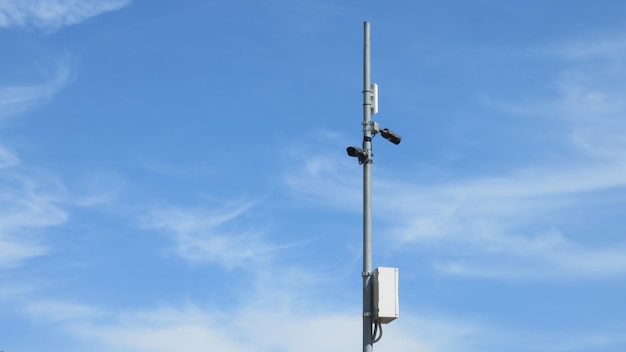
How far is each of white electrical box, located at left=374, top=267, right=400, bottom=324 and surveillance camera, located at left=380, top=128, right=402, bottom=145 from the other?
7.09ft

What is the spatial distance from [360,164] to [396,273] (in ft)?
6.00

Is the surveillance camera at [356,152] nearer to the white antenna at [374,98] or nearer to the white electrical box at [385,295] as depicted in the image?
the white antenna at [374,98]

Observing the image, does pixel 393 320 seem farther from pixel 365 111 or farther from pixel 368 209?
pixel 365 111

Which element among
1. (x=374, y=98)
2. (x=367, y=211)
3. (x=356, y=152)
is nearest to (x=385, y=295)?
(x=367, y=211)

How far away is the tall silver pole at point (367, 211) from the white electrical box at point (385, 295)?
0.17 m

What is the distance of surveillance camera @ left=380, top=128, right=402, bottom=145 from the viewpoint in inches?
738

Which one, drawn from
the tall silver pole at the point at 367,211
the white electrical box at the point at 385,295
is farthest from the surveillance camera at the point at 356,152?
the white electrical box at the point at 385,295

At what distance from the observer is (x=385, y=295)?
1767cm

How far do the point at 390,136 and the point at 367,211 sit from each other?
→ 1333mm

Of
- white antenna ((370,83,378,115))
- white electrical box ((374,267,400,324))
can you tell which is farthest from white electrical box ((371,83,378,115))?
white electrical box ((374,267,400,324))

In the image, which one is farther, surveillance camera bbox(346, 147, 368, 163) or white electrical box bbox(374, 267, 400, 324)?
surveillance camera bbox(346, 147, 368, 163)

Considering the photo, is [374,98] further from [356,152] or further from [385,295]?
[385,295]

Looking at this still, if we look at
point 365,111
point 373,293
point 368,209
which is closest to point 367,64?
point 365,111

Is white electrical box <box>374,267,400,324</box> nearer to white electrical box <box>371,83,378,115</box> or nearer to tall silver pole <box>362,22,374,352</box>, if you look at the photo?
tall silver pole <box>362,22,374,352</box>
